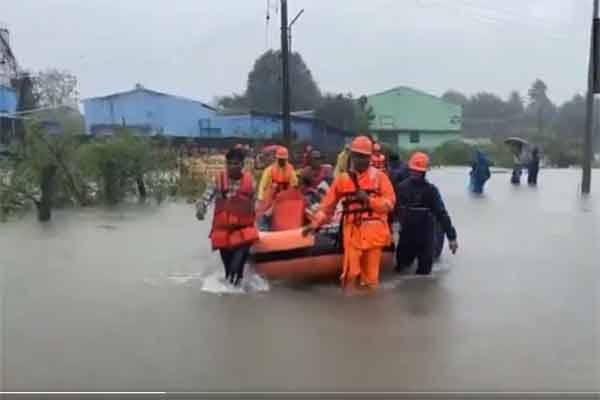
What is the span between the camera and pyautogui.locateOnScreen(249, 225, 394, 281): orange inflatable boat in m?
7.64

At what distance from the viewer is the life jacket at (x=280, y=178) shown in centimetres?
961

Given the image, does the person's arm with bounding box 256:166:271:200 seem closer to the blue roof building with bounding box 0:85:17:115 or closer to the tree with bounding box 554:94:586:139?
the blue roof building with bounding box 0:85:17:115

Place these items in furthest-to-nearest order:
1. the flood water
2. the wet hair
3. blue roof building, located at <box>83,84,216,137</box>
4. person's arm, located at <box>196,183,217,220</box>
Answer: blue roof building, located at <box>83,84,216,137</box>, person's arm, located at <box>196,183,217,220</box>, the wet hair, the flood water

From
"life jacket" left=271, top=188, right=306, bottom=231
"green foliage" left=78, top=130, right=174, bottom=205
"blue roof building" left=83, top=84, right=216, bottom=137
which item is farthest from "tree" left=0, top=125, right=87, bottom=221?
"blue roof building" left=83, top=84, right=216, bottom=137

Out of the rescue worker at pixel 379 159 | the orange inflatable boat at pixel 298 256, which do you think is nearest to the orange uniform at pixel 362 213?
the orange inflatable boat at pixel 298 256

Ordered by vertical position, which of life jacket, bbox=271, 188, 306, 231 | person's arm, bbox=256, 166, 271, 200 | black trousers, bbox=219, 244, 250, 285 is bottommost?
black trousers, bbox=219, 244, 250, 285

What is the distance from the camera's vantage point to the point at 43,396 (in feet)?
15.1

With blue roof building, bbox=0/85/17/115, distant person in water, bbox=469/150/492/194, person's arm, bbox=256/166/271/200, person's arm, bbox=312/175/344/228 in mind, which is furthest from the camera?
blue roof building, bbox=0/85/17/115

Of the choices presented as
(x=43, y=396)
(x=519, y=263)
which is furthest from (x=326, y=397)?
(x=519, y=263)

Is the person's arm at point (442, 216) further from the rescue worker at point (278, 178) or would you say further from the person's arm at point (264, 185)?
the person's arm at point (264, 185)

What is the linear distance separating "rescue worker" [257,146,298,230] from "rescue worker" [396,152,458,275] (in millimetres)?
1982

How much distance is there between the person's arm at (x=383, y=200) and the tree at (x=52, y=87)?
44.9 m

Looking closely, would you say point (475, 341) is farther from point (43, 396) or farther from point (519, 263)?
point (519, 263)

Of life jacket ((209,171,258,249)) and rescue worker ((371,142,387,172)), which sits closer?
life jacket ((209,171,258,249))
